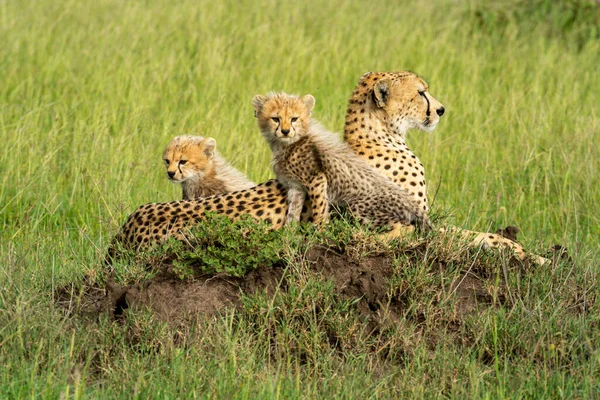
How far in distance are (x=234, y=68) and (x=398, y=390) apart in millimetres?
5296

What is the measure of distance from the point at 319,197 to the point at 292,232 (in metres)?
0.29

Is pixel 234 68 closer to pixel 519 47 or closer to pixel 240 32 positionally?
pixel 240 32

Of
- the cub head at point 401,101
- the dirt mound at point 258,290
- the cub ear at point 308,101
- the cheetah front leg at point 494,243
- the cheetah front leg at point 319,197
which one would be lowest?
the dirt mound at point 258,290

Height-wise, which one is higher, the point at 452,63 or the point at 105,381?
the point at 452,63

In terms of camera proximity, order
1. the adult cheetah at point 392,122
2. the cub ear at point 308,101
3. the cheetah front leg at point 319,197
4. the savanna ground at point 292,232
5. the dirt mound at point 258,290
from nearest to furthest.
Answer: the savanna ground at point 292,232 → the dirt mound at point 258,290 → the cheetah front leg at point 319,197 → the adult cheetah at point 392,122 → the cub ear at point 308,101

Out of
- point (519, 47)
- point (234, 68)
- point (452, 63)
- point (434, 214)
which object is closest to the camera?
point (434, 214)

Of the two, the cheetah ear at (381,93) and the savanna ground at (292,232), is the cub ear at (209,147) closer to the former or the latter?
the savanna ground at (292,232)

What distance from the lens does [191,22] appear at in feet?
32.7

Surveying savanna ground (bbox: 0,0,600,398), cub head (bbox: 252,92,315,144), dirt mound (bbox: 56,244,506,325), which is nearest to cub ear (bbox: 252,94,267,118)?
cub head (bbox: 252,92,315,144)

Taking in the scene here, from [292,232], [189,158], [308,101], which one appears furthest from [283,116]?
[189,158]

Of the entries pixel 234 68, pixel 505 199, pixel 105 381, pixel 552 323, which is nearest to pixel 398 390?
pixel 552 323

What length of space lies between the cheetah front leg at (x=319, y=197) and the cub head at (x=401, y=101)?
0.58 meters

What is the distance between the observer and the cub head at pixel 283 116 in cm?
495

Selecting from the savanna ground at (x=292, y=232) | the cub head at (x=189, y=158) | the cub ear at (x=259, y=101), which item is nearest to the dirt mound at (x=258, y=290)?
the savanna ground at (x=292, y=232)
